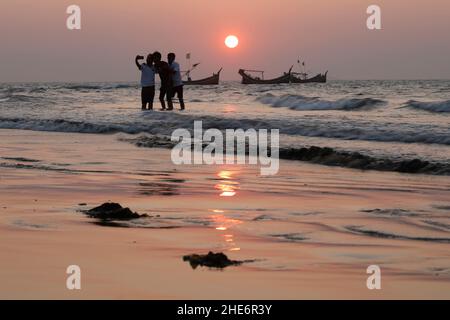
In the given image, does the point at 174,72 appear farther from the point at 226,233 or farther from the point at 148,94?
the point at 226,233

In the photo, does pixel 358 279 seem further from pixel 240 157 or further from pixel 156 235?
pixel 240 157

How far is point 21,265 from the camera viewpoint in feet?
18.2

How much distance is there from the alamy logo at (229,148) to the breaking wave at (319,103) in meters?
13.2

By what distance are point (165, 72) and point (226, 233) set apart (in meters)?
18.2

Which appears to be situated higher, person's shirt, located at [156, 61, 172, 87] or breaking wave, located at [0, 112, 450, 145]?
person's shirt, located at [156, 61, 172, 87]

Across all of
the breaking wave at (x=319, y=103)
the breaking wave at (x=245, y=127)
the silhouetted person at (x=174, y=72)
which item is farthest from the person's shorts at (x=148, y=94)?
the breaking wave at (x=319, y=103)

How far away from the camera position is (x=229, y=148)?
15.0 meters

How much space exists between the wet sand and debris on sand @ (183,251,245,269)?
92 mm

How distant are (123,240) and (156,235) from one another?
0.33 meters

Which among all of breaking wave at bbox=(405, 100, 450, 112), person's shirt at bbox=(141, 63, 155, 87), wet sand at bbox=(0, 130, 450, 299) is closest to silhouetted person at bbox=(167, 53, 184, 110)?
person's shirt at bbox=(141, 63, 155, 87)

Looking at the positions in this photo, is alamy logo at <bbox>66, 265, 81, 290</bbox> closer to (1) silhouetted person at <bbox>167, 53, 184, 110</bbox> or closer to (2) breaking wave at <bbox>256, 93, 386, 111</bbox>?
(1) silhouetted person at <bbox>167, 53, 184, 110</bbox>

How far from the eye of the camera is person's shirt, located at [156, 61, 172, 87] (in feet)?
80.9

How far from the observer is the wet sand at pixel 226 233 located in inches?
201
